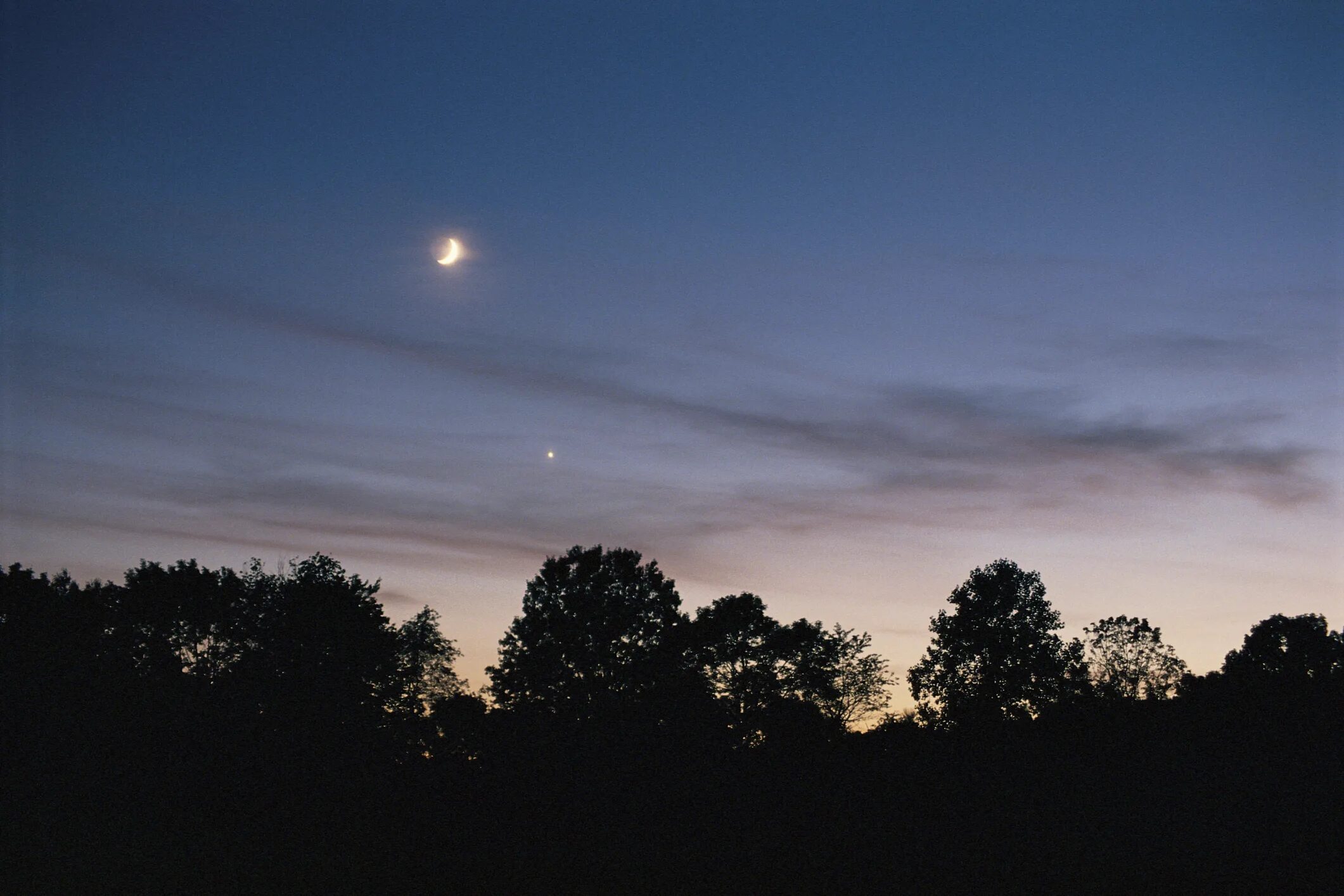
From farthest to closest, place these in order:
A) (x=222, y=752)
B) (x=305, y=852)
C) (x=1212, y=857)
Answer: (x=222, y=752)
(x=305, y=852)
(x=1212, y=857)

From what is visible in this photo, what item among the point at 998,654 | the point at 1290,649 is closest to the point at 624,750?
the point at 998,654

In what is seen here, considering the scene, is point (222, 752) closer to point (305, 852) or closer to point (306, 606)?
point (306, 606)

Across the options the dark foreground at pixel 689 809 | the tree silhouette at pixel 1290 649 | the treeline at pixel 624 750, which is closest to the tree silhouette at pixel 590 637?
the treeline at pixel 624 750

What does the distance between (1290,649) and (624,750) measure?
73.6 m

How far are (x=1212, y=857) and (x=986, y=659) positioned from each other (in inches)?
1719

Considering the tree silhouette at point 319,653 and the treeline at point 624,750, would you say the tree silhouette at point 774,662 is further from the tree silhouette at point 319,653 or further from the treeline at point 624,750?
the tree silhouette at point 319,653

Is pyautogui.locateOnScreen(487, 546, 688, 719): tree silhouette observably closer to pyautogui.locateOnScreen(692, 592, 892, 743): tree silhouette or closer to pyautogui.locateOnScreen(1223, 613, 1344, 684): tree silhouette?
pyautogui.locateOnScreen(692, 592, 892, 743): tree silhouette

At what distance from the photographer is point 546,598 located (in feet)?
257

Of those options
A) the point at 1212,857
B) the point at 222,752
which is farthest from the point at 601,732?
the point at 1212,857

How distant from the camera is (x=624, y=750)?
55.9 m

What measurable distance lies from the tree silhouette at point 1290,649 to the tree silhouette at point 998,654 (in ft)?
72.8

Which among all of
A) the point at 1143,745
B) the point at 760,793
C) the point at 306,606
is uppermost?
the point at 306,606

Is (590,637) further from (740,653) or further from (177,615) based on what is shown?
(177,615)

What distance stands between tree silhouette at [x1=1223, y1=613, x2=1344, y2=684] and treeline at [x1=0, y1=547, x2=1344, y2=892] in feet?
0.95
